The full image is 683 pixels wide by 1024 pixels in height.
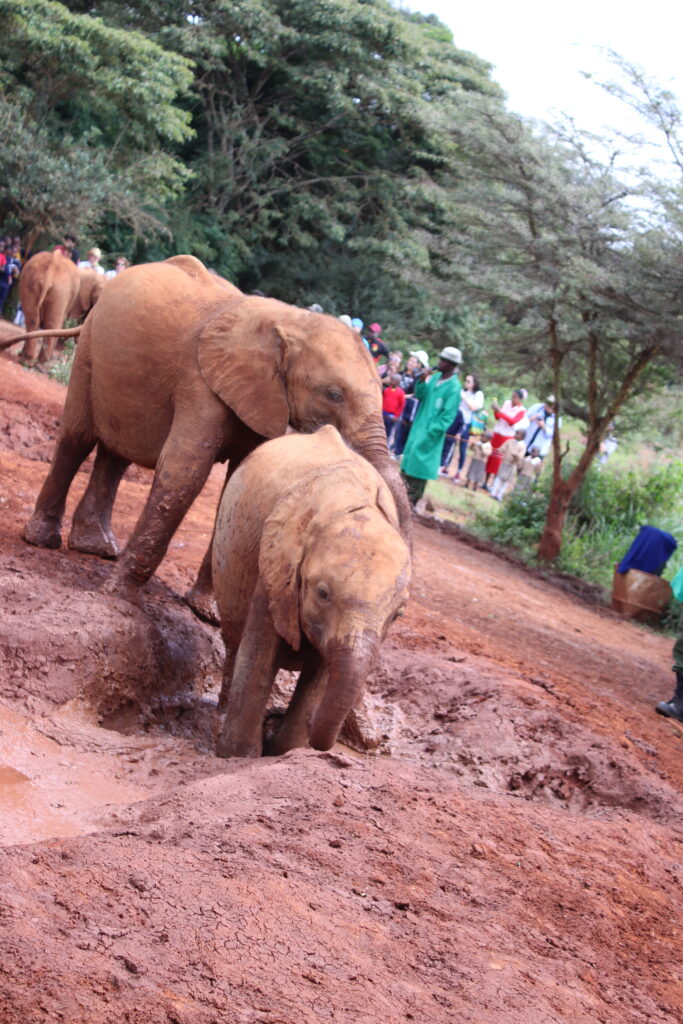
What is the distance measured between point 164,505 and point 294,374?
3.30 ft

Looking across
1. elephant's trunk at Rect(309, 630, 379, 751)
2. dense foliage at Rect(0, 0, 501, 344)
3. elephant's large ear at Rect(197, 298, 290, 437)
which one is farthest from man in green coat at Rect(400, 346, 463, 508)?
dense foliage at Rect(0, 0, 501, 344)

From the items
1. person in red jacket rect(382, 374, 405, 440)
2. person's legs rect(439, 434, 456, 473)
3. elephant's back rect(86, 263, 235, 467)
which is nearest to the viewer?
elephant's back rect(86, 263, 235, 467)

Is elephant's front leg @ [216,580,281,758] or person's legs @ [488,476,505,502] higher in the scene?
person's legs @ [488,476,505,502]

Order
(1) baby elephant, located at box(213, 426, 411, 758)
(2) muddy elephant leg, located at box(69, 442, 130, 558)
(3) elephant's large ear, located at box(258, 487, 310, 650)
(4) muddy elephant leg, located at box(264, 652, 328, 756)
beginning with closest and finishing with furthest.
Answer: (1) baby elephant, located at box(213, 426, 411, 758) → (3) elephant's large ear, located at box(258, 487, 310, 650) → (4) muddy elephant leg, located at box(264, 652, 328, 756) → (2) muddy elephant leg, located at box(69, 442, 130, 558)

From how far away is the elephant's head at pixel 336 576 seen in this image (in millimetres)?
4289

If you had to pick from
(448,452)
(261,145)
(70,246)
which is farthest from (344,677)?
(261,145)

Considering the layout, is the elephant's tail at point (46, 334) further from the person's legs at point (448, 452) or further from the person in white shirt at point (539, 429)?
the person's legs at point (448, 452)

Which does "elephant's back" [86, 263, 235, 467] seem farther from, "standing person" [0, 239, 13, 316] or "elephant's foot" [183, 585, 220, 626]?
"standing person" [0, 239, 13, 316]

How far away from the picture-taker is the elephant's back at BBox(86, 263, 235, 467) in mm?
6512

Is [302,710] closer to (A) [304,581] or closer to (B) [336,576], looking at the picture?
(A) [304,581]

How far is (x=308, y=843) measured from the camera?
3537 millimetres

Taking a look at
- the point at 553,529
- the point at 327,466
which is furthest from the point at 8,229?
the point at 327,466

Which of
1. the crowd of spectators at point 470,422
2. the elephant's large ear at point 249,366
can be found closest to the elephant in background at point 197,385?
the elephant's large ear at point 249,366

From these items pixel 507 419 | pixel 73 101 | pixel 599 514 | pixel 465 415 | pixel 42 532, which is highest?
pixel 73 101
